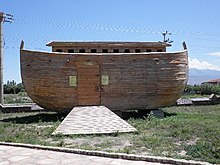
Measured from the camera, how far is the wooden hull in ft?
50.0

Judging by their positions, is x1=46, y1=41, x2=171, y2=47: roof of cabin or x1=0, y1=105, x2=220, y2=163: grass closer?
x1=0, y1=105, x2=220, y2=163: grass

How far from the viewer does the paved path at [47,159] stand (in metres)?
6.90

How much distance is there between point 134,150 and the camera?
8.17 meters

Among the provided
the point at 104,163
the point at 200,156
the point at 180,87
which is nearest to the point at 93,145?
the point at 104,163

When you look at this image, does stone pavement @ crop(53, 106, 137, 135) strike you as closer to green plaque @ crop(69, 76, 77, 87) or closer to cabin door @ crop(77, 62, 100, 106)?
cabin door @ crop(77, 62, 100, 106)

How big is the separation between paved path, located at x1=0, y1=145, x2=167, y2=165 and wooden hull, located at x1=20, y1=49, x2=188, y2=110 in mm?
7237

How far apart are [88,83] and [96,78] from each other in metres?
0.45

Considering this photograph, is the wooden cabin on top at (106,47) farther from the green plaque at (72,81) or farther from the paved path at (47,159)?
the paved path at (47,159)

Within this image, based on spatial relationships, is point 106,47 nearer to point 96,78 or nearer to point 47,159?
point 96,78

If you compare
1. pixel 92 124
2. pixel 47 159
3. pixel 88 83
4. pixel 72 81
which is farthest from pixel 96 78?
pixel 47 159

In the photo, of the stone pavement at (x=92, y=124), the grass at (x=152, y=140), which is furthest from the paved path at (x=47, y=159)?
the stone pavement at (x=92, y=124)

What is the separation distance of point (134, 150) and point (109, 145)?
0.98 m

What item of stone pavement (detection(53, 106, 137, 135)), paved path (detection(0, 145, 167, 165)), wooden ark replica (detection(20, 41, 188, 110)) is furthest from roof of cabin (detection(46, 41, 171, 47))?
paved path (detection(0, 145, 167, 165))

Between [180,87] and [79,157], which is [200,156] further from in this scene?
[180,87]
